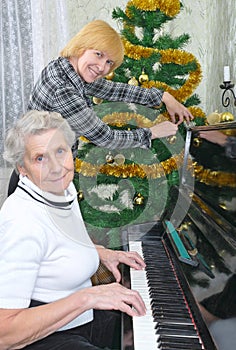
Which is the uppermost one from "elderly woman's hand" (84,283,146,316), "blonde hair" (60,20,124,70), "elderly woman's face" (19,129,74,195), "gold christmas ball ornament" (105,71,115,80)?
"blonde hair" (60,20,124,70)

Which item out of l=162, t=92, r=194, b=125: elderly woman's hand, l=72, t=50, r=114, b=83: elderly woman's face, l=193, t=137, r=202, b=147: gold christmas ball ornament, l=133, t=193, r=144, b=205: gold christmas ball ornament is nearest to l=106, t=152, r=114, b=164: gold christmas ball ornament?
l=133, t=193, r=144, b=205: gold christmas ball ornament

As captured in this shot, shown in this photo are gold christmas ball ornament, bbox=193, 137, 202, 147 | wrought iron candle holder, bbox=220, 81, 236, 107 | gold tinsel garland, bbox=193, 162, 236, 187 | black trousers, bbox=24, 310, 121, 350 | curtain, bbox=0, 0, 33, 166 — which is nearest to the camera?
black trousers, bbox=24, 310, 121, 350

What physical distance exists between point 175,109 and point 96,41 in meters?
0.51

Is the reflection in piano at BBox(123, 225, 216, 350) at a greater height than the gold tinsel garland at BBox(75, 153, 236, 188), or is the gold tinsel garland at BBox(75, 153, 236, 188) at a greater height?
the gold tinsel garland at BBox(75, 153, 236, 188)

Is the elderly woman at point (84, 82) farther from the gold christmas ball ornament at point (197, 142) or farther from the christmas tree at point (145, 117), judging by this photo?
the christmas tree at point (145, 117)

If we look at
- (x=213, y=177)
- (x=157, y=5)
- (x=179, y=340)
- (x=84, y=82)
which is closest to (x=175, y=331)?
(x=179, y=340)

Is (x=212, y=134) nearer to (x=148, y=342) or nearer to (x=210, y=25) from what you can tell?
(x=148, y=342)

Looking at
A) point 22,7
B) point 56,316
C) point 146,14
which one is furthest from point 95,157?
point 56,316

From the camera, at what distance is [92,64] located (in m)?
1.83

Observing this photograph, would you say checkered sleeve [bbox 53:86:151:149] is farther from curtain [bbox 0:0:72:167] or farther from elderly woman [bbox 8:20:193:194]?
curtain [bbox 0:0:72:167]

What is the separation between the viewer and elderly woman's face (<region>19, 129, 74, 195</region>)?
3.87 feet

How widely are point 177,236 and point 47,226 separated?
0.52 m

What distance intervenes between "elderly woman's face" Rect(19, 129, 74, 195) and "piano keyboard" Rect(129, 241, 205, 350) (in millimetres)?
365

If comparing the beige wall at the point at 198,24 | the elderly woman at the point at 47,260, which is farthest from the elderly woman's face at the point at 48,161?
the beige wall at the point at 198,24
